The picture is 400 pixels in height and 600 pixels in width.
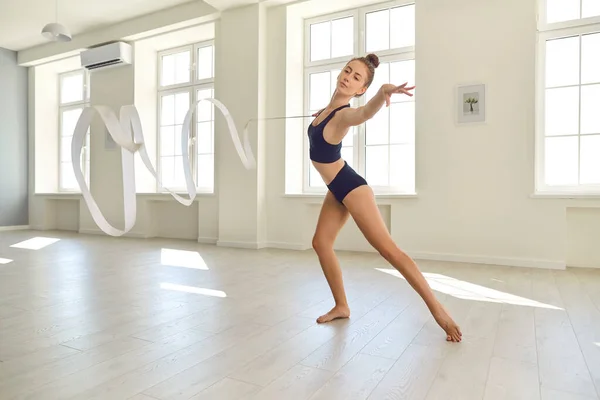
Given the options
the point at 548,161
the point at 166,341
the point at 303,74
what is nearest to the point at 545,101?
the point at 548,161

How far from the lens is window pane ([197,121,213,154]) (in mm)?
6340

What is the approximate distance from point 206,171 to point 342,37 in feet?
8.92

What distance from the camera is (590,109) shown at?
405cm

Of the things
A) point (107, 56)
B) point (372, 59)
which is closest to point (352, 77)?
point (372, 59)

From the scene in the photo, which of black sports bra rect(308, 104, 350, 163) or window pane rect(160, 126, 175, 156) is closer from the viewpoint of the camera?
black sports bra rect(308, 104, 350, 163)

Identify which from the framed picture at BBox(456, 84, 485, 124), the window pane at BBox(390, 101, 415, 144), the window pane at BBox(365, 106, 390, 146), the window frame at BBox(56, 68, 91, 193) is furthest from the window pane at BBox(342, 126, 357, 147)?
the window frame at BBox(56, 68, 91, 193)

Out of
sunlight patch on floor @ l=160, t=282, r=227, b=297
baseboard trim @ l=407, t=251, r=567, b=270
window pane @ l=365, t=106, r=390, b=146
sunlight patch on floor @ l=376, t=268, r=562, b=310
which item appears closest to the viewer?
sunlight patch on floor @ l=376, t=268, r=562, b=310

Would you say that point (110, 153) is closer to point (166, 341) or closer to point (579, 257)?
point (166, 341)

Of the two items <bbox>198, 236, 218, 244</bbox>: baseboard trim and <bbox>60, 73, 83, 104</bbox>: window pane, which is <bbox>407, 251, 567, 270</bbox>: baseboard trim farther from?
<bbox>60, 73, 83, 104</bbox>: window pane

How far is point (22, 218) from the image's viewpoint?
8.08 meters

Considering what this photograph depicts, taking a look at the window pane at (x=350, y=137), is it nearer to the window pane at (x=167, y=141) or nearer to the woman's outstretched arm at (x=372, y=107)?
the window pane at (x=167, y=141)

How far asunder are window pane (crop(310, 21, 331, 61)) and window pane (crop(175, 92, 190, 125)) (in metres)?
2.21

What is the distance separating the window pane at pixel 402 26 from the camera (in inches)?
195

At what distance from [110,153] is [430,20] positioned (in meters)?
5.24
